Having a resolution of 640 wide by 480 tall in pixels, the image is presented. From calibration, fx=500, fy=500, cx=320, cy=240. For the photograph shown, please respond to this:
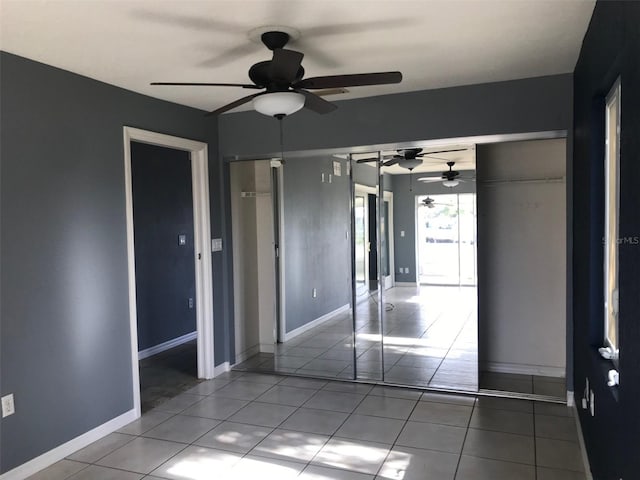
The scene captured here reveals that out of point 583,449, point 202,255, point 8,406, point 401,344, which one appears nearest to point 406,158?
point 401,344

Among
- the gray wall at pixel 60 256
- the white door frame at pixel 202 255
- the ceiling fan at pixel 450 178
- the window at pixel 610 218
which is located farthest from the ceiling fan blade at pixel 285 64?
the ceiling fan at pixel 450 178

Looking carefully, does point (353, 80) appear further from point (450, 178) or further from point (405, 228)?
point (450, 178)

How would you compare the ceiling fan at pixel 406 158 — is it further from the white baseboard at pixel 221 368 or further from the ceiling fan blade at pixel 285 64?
the white baseboard at pixel 221 368

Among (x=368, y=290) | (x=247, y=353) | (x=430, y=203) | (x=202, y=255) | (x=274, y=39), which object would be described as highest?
(x=274, y=39)

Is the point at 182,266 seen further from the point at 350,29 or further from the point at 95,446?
the point at 350,29

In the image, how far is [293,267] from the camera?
16.5 feet

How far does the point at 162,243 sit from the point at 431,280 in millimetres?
3016

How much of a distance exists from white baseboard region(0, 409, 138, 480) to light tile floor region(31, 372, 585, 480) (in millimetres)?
46

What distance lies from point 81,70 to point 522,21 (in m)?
2.72

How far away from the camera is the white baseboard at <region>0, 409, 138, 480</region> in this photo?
9.46ft

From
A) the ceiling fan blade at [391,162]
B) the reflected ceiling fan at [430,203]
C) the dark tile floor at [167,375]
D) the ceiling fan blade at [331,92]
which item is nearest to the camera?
the ceiling fan blade at [331,92]

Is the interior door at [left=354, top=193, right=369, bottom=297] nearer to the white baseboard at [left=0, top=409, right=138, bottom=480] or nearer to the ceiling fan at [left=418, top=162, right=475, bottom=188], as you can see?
the ceiling fan at [left=418, top=162, right=475, bottom=188]

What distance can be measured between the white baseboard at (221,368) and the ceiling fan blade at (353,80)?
301 cm

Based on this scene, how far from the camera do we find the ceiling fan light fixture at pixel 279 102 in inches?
102
